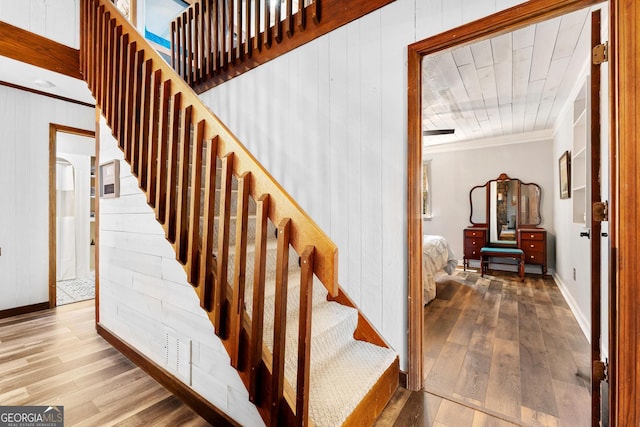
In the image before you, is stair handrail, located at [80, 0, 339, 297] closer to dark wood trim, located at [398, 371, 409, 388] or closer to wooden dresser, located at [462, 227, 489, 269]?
dark wood trim, located at [398, 371, 409, 388]

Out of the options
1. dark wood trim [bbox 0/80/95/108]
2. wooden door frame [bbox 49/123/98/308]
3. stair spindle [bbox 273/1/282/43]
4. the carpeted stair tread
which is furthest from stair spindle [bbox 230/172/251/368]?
dark wood trim [bbox 0/80/95/108]

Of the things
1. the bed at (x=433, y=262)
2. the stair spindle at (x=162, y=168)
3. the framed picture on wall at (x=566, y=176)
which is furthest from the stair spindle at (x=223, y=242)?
the framed picture on wall at (x=566, y=176)

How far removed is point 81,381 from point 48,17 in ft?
10.4

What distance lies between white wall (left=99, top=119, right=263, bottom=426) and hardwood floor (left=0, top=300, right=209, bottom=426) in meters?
0.16

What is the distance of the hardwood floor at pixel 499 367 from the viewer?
1.58m

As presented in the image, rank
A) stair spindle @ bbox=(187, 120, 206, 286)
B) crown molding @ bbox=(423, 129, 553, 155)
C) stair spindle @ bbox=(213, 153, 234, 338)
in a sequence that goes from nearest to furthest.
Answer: stair spindle @ bbox=(213, 153, 234, 338), stair spindle @ bbox=(187, 120, 206, 286), crown molding @ bbox=(423, 129, 553, 155)

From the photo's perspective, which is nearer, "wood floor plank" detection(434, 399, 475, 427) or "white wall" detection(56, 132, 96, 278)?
"wood floor plank" detection(434, 399, 475, 427)

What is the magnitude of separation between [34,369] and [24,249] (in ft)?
5.96

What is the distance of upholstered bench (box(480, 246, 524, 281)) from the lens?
4594mm

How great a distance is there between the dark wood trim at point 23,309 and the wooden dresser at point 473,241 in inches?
240

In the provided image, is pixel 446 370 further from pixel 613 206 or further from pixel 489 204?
pixel 489 204

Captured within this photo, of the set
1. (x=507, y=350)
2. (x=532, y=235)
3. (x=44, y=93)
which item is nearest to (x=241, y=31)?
(x=44, y=93)

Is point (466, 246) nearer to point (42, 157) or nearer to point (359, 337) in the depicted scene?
point (359, 337)

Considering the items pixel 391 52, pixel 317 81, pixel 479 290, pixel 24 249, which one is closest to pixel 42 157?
pixel 24 249
